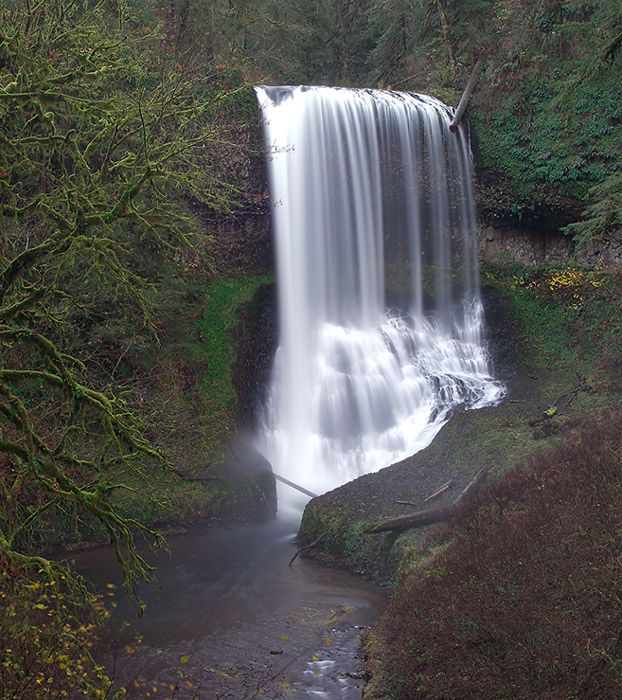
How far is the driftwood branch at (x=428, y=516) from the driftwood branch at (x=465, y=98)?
14.1 meters

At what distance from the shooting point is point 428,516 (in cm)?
1113

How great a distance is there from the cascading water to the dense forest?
3.30ft

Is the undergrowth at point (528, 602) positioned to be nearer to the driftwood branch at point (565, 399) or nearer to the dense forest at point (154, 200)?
the dense forest at point (154, 200)

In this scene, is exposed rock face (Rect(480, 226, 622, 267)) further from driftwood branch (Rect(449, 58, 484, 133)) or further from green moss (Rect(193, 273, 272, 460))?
green moss (Rect(193, 273, 272, 460))

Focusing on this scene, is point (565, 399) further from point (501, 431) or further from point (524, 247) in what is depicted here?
point (524, 247)

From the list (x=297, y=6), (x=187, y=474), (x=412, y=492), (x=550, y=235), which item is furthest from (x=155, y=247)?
(x=297, y=6)

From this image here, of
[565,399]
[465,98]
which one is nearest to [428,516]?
[565,399]

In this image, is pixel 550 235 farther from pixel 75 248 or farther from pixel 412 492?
pixel 75 248

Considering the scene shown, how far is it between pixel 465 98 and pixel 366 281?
6.71m

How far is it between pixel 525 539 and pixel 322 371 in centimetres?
1125

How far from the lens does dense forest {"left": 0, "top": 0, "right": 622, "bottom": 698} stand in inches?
228

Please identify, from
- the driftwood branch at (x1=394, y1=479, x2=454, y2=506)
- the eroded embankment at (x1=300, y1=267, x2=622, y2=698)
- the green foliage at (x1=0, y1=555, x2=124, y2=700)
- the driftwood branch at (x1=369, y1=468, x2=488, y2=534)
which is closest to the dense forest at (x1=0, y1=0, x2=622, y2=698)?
the green foliage at (x1=0, y1=555, x2=124, y2=700)

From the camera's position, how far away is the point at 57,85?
6965 millimetres

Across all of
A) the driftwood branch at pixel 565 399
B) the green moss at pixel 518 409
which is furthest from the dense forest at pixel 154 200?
the driftwood branch at pixel 565 399
